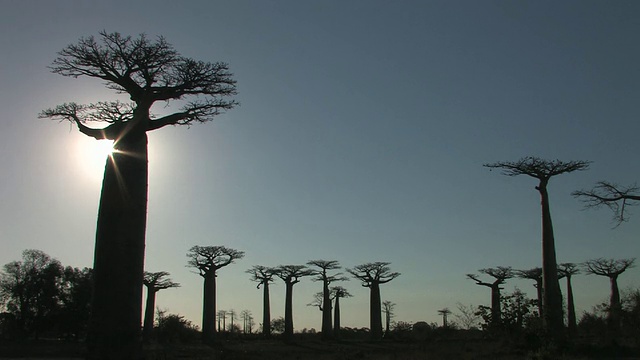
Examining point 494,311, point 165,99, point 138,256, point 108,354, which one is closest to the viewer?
point 108,354

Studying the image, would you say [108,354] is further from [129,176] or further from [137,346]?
[129,176]

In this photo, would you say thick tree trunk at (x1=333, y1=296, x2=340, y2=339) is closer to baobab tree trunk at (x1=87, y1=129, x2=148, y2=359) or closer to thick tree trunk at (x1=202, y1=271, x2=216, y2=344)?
thick tree trunk at (x1=202, y1=271, x2=216, y2=344)

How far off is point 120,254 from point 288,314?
30.1 m

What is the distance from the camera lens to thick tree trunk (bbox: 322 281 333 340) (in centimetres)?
3575

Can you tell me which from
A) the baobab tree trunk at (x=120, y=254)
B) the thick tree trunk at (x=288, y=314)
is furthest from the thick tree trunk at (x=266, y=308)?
the baobab tree trunk at (x=120, y=254)

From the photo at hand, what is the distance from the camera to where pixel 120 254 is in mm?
6215

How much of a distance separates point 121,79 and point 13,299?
27002 millimetres

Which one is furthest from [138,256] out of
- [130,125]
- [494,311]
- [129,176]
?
[494,311]

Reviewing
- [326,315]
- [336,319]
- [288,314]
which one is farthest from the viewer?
[336,319]

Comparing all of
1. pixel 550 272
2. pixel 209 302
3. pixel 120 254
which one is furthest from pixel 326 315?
pixel 120 254

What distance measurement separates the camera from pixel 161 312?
3678cm

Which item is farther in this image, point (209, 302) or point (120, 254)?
point (209, 302)

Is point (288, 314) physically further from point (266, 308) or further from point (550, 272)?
point (550, 272)

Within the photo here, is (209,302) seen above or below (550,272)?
below
